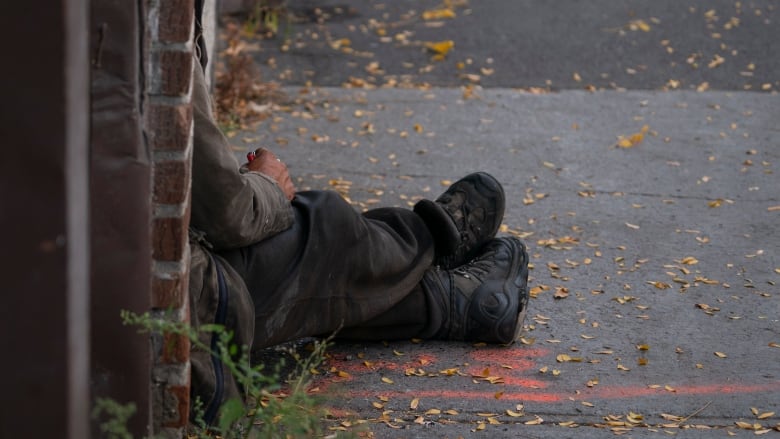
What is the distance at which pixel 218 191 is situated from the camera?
2572mm

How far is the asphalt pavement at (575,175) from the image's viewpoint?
117 inches

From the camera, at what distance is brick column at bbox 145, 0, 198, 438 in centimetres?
221

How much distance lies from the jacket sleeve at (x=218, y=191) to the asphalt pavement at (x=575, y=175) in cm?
53

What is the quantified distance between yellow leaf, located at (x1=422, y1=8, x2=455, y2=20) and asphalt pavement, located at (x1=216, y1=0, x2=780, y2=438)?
0.05ft

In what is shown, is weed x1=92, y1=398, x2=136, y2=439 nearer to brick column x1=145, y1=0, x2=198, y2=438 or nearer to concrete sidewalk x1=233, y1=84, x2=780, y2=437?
brick column x1=145, y1=0, x2=198, y2=438

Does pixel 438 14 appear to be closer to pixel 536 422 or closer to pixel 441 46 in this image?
pixel 441 46

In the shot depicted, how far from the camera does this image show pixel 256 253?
2.84 meters

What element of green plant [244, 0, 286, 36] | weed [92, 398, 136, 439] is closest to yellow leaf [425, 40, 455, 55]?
green plant [244, 0, 286, 36]

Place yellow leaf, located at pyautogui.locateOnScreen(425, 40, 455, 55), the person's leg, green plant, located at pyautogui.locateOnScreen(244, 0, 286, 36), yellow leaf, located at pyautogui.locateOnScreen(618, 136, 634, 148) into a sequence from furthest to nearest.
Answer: green plant, located at pyautogui.locateOnScreen(244, 0, 286, 36) → yellow leaf, located at pyautogui.locateOnScreen(425, 40, 455, 55) → yellow leaf, located at pyautogui.locateOnScreen(618, 136, 634, 148) → the person's leg

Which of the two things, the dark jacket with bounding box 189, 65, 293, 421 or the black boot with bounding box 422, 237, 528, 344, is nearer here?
the dark jacket with bounding box 189, 65, 293, 421

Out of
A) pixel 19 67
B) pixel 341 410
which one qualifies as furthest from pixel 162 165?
pixel 341 410

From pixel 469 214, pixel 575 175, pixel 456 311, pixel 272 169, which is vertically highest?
pixel 272 169

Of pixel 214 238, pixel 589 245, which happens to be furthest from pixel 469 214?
pixel 214 238

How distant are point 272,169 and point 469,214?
704 millimetres
